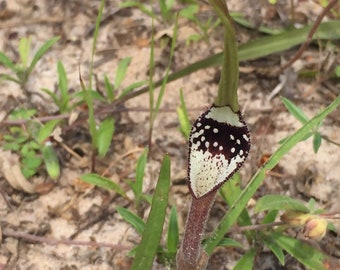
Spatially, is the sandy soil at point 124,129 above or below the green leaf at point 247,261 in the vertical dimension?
above

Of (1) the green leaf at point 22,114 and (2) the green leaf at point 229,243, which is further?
(1) the green leaf at point 22,114

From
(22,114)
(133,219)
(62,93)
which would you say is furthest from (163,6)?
(133,219)

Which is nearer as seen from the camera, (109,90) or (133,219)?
(133,219)

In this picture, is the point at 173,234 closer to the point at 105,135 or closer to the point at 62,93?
the point at 105,135

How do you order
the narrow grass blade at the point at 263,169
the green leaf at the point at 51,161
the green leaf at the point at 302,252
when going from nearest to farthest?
the narrow grass blade at the point at 263,169, the green leaf at the point at 302,252, the green leaf at the point at 51,161

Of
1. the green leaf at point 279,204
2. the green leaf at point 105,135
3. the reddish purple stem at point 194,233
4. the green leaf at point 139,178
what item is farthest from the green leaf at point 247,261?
the green leaf at point 105,135

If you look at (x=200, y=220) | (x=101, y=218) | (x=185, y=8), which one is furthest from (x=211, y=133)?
(x=185, y=8)

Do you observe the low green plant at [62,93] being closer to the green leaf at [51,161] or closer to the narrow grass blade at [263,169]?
the green leaf at [51,161]
